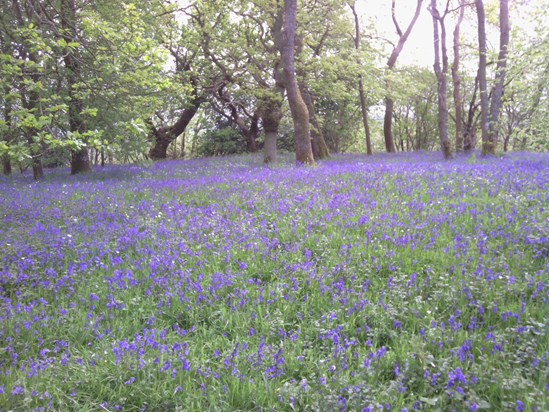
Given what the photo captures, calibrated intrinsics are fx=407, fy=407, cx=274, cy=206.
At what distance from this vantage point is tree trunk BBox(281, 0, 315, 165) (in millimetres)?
14602

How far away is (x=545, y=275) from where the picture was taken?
412 centimetres

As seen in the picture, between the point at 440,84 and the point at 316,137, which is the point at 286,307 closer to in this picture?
the point at 440,84

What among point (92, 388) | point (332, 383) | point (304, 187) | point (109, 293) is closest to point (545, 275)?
point (332, 383)

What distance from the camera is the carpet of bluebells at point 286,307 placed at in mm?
2846

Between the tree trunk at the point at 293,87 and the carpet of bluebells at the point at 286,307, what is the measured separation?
8.23 metres

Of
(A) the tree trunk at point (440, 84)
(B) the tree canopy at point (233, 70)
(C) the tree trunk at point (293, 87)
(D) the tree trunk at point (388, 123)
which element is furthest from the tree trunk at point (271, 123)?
(D) the tree trunk at point (388, 123)

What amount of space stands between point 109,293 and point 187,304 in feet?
3.23

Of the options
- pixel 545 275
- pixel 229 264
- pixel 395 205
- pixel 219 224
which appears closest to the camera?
pixel 545 275

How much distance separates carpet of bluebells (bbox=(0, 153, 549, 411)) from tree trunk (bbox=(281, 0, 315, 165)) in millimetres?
8231

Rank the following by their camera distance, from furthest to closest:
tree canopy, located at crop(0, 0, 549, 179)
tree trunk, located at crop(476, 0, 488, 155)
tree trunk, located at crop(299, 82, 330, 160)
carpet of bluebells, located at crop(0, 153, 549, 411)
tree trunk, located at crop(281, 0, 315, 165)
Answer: tree trunk, located at crop(299, 82, 330, 160)
tree trunk, located at crop(476, 0, 488, 155)
tree trunk, located at crop(281, 0, 315, 165)
tree canopy, located at crop(0, 0, 549, 179)
carpet of bluebells, located at crop(0, 153, 549, 411)

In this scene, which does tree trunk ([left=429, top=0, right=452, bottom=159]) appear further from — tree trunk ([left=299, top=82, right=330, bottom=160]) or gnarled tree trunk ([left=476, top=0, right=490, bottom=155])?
tree trunk ([left=299, top=82, right=330, bottom=160])

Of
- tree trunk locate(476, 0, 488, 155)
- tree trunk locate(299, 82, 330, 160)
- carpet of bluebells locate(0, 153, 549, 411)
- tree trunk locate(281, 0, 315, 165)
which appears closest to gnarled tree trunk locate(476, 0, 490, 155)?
tree trunk locate(476, 0, 488, 155)

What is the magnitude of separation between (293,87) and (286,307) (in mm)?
12434

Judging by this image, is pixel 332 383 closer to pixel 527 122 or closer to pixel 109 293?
pixel 109 293
